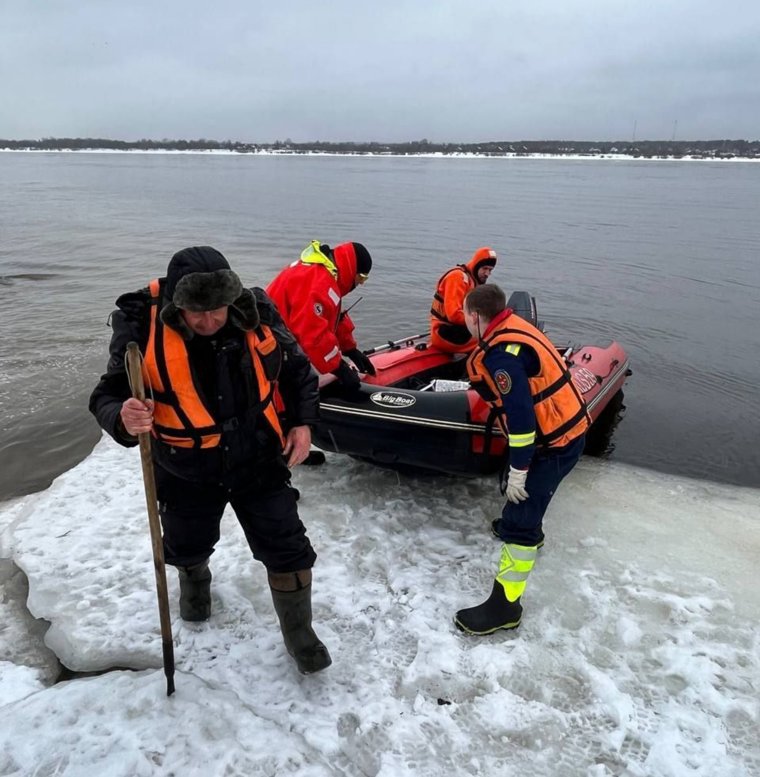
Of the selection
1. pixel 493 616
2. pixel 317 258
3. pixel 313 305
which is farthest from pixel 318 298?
pixel 493 616

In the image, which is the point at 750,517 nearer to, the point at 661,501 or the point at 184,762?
the point at 661,501

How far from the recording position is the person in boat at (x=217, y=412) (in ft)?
6.82

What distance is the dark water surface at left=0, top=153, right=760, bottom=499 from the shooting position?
6.10 metres

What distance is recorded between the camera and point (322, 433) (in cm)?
411

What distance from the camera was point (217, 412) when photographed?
2.24 m

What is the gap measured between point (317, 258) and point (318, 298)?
0.27m

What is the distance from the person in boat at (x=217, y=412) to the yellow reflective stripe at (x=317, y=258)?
151 centimetres

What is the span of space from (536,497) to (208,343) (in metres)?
1.71

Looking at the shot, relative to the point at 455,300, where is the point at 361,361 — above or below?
below

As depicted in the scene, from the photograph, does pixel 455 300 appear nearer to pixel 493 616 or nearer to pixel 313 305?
pixel 313 305

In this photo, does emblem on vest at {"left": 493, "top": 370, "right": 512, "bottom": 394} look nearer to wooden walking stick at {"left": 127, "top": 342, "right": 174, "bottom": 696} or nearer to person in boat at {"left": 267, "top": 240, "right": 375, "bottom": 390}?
person in boat at {"left": 267, "top": 240, "right": 375, "bottom": 390}

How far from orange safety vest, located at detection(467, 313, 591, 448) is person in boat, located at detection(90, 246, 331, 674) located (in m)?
0.90

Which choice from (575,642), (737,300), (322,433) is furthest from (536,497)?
(737,300)

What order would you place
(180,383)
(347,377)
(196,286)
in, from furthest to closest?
(347,377)
(180,383)
(196,286)
